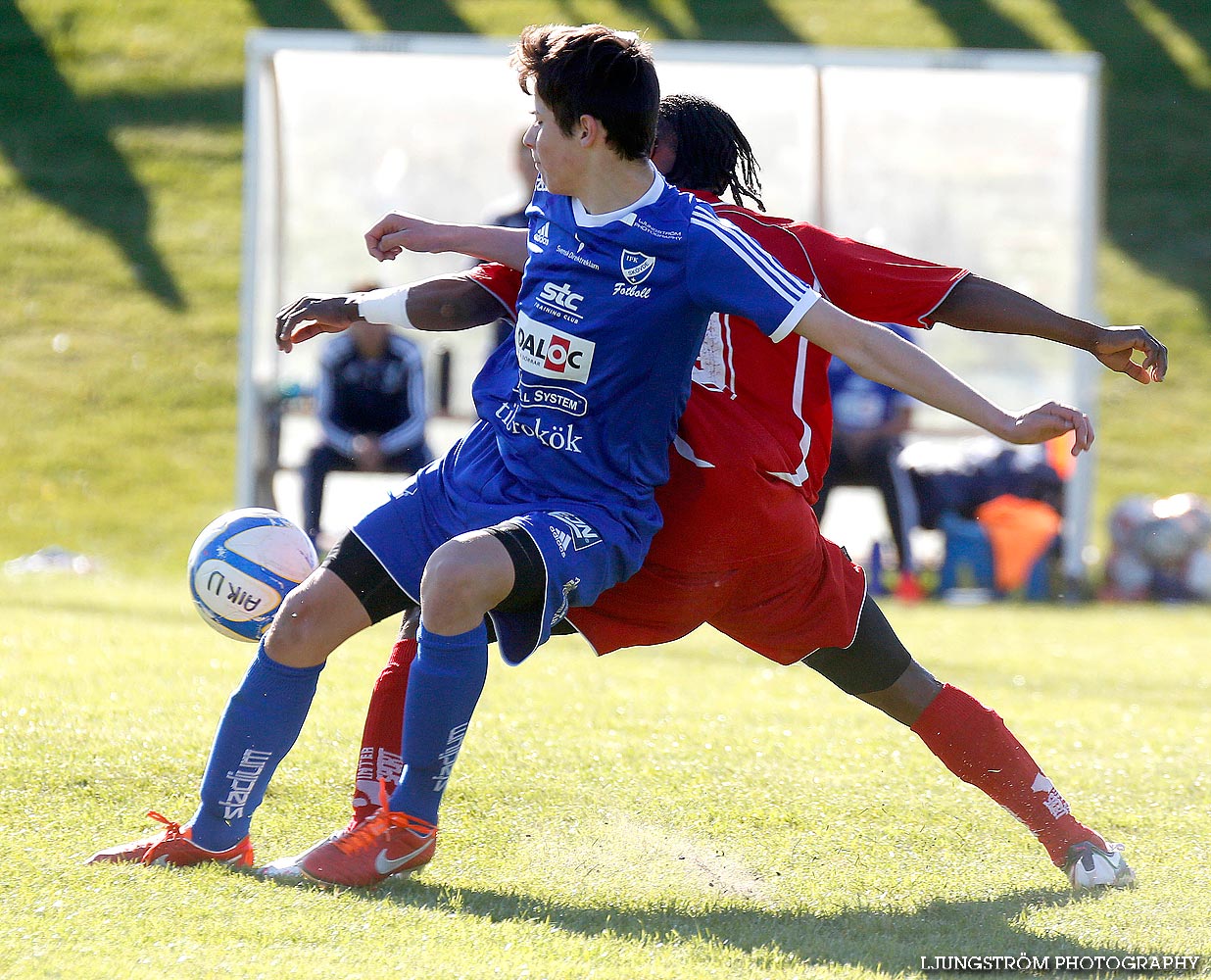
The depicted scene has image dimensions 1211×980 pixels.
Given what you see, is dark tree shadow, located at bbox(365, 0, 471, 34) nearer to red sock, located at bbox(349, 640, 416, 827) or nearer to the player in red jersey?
the player in red jersey

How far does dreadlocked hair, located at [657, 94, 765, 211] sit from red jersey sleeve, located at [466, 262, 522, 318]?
45cm

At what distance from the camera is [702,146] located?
3.72m

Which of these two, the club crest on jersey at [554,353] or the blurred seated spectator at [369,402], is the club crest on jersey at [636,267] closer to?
the club crest on jersey at [554,353]

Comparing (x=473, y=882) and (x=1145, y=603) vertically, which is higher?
(x=473, y=882)

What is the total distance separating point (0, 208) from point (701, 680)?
460 inches

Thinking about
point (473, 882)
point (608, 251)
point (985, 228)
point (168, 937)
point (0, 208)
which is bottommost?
point (0, 208)

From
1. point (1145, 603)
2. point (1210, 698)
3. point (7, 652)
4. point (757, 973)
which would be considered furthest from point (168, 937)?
point (1145, 603)

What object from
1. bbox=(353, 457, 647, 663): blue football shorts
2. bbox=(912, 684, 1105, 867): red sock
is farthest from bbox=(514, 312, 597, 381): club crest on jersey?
bbox=(912, 684, 1105, 867): red sock

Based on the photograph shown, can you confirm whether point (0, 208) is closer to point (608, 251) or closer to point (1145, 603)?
point (1145, 603)

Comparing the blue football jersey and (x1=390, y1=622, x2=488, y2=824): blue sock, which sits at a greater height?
the blue football jersey

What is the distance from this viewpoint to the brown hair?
128 inches

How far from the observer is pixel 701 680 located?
6.35 meters

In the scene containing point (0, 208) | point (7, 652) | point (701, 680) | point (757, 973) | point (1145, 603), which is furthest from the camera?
point (0, 208)

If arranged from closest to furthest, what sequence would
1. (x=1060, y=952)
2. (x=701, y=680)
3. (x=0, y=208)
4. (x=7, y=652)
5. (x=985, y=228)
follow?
(x=1060, y=952), (x=7, y=652), (x=701, y=680), (x=985, y=228), (x=0, y=208)
